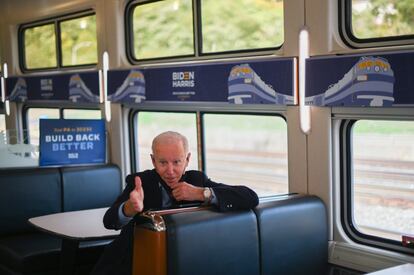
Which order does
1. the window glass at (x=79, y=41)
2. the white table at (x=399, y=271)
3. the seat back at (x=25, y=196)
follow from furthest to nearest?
1. the window glass at (x=79, y=41)
2. the seat back at (x=25, y=196)
3. the white table at (x=399, y=271)

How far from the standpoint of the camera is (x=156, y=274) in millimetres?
2795

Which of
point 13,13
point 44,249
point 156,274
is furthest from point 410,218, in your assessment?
point 13,13

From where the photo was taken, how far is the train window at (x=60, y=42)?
602 cm

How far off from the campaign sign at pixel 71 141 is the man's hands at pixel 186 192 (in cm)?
238

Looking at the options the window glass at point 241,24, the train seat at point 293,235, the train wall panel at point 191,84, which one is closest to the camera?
the train seat at point 293,235

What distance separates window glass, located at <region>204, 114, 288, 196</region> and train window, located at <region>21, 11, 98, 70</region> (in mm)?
1965

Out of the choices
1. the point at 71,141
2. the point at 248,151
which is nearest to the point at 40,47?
the point at 71,141

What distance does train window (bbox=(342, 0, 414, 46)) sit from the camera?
322cm

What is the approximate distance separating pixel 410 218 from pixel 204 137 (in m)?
1.82

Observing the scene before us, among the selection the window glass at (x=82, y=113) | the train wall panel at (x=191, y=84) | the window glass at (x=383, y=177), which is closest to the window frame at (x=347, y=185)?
the window glass at (x=383, y=177)

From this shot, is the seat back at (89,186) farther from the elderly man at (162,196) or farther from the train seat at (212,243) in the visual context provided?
the train seat at (212,243)

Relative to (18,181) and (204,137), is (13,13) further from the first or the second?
(204,137)

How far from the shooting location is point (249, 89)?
13.0 feet

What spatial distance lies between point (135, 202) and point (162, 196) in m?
0.37
